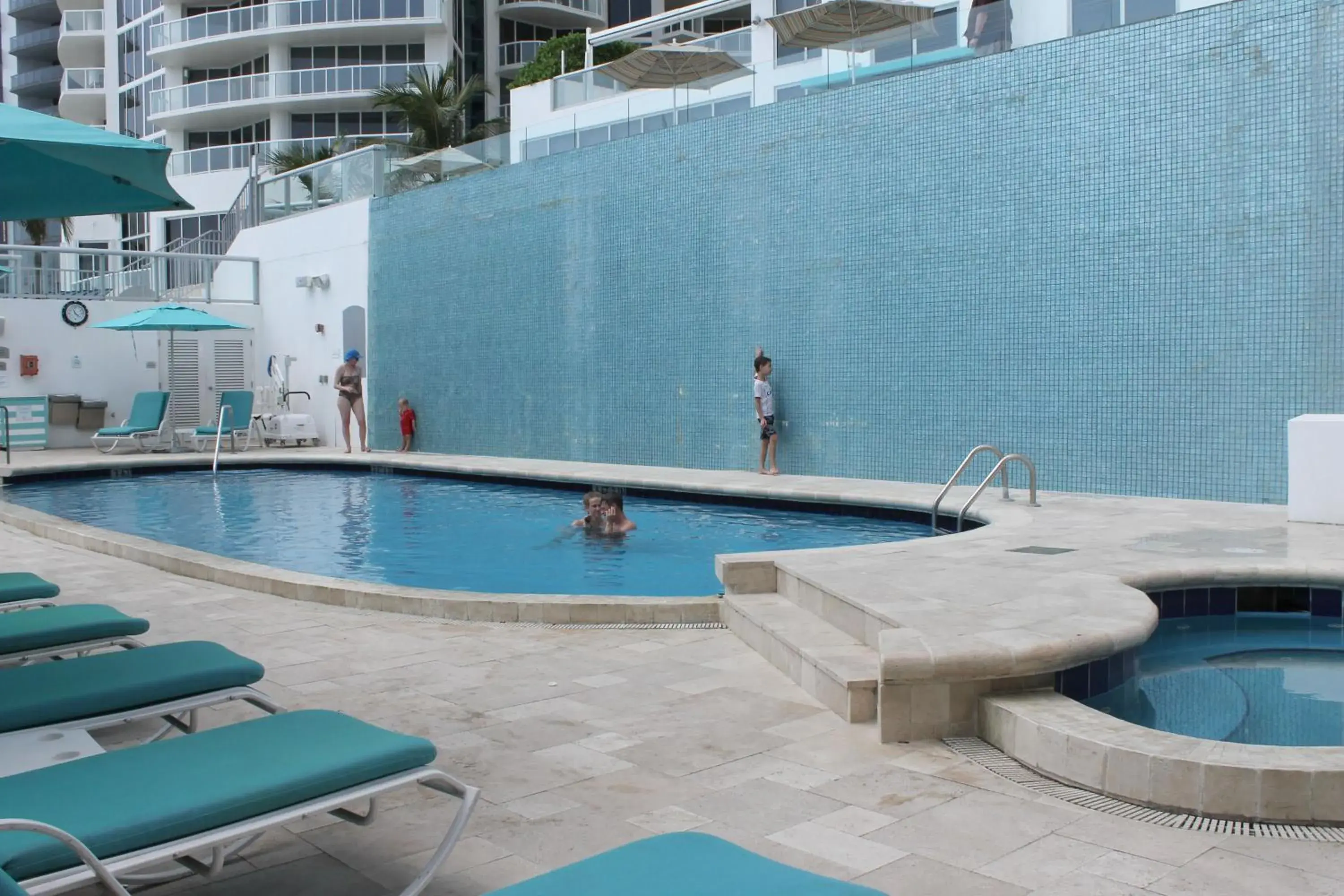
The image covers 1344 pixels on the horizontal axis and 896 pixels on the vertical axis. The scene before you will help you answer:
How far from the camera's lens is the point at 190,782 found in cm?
249

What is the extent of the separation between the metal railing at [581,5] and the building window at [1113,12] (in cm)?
3103

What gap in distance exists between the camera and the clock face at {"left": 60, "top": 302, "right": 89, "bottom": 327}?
61.8ft

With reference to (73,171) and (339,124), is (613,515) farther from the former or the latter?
(339,124)

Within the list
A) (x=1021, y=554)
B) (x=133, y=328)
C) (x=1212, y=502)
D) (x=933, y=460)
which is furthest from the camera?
(x=133, y=328)

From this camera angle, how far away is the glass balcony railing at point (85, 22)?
45.4m

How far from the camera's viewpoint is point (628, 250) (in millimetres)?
14602

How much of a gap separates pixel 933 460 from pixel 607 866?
31.9ft

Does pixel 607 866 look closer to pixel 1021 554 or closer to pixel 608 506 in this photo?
pixel 1021 554

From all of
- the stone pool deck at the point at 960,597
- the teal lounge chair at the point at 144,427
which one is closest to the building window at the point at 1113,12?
the stone pool deck at the point at 960,597

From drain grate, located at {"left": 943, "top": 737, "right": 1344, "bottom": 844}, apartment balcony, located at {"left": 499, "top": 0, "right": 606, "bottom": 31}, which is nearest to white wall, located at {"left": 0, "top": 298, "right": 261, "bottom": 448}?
drain grate, located at {"left": 943, "top": 737, "right": 1344, "bottom": 844}

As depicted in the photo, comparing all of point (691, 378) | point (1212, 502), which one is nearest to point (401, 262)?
point (691, 378)

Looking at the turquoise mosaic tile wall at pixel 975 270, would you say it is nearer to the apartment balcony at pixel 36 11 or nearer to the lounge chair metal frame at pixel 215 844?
the lounge chair metal frame at pixel 215 844

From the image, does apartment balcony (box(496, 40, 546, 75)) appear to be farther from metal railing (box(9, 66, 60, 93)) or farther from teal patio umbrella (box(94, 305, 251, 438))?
metal railing (box(9, 66, 60, 93))

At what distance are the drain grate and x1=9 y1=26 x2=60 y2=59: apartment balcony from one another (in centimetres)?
5770
